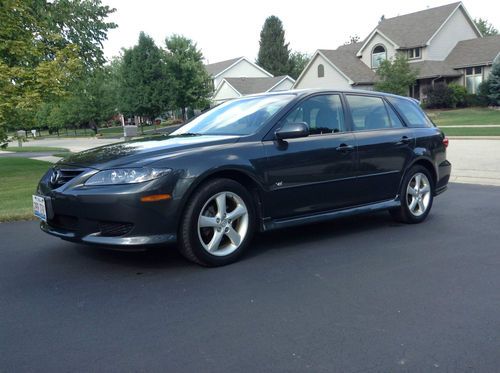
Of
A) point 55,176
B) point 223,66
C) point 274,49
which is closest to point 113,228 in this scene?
point 55,176

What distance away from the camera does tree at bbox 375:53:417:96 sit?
1492 inches

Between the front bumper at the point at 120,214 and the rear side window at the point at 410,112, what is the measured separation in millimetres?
3428

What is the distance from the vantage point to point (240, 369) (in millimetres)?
2904

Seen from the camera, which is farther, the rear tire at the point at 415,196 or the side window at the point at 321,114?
the rear tire at the point at 415,196

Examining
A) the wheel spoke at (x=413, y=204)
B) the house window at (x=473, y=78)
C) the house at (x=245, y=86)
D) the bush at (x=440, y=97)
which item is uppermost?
the house at (x=245, y=86)

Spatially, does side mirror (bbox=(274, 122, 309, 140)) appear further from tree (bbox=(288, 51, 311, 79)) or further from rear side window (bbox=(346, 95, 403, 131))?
tree (bbox=(288, 51, 311, 79))

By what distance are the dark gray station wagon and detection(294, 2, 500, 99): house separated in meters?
39.3

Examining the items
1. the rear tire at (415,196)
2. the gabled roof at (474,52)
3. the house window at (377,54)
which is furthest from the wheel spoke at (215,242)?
the house window at (377,54)

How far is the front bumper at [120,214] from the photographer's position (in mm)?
4332

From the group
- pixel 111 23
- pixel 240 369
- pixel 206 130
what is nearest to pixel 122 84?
pixel 111 23

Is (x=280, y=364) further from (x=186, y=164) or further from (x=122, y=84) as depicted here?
(x=122, y=84)

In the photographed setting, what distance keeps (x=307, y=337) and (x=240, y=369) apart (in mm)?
570

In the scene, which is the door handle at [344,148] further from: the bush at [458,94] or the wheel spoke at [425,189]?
the bush at [458,94]

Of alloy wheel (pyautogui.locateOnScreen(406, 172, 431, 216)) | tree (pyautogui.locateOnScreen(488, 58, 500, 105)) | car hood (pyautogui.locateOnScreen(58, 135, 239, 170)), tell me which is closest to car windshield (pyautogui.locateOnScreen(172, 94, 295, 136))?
car hood (pyautogui.locateOnScreen(58, 135, 239, 170))
